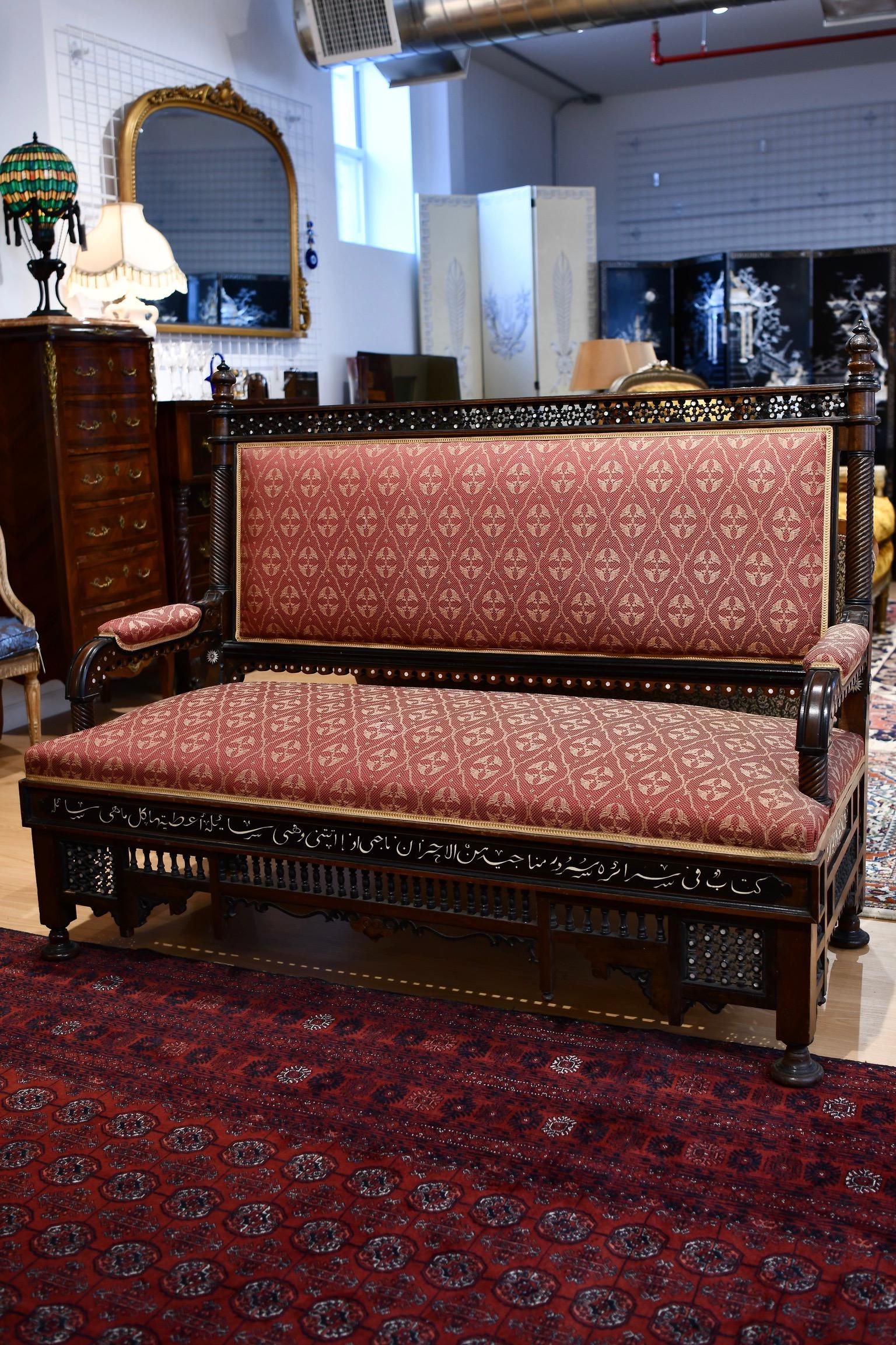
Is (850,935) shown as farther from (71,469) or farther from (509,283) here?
(509,283)

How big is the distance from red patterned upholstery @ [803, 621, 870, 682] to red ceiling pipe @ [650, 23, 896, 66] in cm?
709

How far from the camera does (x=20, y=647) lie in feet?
13.7

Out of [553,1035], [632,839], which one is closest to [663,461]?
[632,839]

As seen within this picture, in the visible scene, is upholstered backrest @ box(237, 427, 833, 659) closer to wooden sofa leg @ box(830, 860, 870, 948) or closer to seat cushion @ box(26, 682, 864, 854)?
seat cushion @ box(26, 682, 864, 854)

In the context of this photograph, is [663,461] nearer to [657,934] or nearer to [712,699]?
[712,699]

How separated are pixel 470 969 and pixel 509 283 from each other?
22.5ft

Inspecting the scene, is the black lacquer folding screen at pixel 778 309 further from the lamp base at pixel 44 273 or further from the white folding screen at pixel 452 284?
the lamp base at pixel 44 273

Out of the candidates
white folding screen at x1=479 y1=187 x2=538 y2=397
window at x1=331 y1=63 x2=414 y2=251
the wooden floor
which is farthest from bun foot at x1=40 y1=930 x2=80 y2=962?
white folding screen at x1=479 y1=187 x2=538 y2=397

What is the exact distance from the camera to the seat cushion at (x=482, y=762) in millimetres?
2127

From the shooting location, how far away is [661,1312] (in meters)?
1.56

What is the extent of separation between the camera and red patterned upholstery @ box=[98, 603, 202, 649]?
288 centimetres

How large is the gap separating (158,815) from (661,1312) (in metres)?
1.45

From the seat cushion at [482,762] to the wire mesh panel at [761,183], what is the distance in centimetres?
861

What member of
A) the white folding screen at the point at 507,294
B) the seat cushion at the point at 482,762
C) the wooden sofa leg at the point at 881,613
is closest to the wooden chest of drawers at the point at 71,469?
the seat cushion at the point at 482,762
